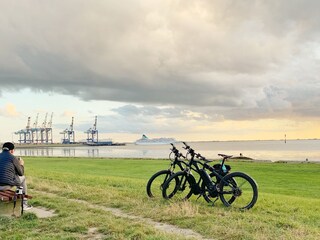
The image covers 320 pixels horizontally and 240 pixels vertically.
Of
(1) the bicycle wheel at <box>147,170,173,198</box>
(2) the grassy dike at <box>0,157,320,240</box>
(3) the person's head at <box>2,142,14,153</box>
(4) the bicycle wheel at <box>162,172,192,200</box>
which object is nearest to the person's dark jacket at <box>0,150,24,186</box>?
(3) the person's head at <box>2,142,14,153</box>

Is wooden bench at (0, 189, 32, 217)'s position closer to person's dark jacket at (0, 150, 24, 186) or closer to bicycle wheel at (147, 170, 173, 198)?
person's dark jacket at (0, 150, 24, 186)

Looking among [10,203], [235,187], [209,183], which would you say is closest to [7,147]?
[10,203]

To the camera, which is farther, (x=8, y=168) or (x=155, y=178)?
(x=155, y=178)

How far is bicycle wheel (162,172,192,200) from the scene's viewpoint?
1047 centimetres

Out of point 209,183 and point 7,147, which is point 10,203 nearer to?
point 7,147

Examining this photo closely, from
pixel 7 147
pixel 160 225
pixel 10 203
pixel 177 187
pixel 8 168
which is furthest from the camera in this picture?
pixel 177 187

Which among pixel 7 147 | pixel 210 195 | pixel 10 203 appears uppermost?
pixel 7 147

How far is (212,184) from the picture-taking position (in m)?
9.93

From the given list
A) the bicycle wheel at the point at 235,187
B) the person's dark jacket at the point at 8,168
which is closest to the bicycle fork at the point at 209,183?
the bicycle wheel at the point at 235,187

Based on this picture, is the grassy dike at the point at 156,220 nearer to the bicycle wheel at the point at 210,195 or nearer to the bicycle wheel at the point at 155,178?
the bicycle wheel at the point at 210,195

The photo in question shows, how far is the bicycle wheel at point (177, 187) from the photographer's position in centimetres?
1047

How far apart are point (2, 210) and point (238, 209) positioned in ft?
18.3

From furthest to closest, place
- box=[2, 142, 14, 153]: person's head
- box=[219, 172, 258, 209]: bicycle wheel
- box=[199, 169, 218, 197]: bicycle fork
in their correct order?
box=[199, 169, 218, 197]: bicycle fork, box=[219, 172, 258, 209]: bicycle wheel, box=[2, 142, 14, 153]: person's head

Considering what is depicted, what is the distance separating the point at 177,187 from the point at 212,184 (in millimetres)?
1157
